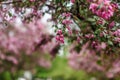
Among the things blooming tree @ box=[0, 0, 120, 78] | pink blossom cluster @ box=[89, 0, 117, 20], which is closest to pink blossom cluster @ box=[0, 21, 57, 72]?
blooming tree @ box=[0, 0, 120, 78]

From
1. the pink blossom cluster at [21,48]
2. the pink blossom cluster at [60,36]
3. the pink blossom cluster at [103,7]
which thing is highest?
the pink blossom cluster at [21,48]

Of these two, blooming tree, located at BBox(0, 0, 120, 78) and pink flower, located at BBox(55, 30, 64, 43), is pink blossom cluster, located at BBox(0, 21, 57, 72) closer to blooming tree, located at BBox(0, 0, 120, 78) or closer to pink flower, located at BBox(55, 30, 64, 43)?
blooming tree, located at BBox(0, 0, 120, 78)

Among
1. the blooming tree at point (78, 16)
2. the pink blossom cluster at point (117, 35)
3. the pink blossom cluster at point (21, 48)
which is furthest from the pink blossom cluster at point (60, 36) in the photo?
the pink blossom cluster at point (21, 48)

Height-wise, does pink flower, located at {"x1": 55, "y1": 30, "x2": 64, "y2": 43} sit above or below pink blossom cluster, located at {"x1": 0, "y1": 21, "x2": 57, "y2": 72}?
below

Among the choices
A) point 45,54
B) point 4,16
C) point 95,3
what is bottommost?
point 95,3

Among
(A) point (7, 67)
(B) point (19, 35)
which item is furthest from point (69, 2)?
(B) point (19, 35)

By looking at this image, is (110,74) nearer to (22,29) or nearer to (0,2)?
(22,29)

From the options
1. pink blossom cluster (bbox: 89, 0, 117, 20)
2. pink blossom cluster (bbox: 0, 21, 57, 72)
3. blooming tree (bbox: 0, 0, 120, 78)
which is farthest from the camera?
pink blossom cluster (bbox: 0, 21, 57, 72)

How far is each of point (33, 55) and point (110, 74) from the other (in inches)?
334

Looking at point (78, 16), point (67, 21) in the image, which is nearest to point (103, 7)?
point (67, 21)

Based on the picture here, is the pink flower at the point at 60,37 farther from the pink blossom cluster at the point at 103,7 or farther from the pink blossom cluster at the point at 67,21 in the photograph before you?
the pink blossom cluster at the point at 103,7

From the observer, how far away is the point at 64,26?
262 inches

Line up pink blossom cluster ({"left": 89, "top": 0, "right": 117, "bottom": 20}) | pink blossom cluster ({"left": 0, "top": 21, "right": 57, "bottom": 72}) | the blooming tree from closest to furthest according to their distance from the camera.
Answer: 1. pink blossom cluster ({"left": 89, "top": 0, "right": 117, "bottom": 20})
2. the blooming tree
3. pink blossom cluster ({"left": 0, "top": 21, "right": 57, "bottom": 72})

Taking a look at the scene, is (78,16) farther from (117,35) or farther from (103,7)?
(103,7)
